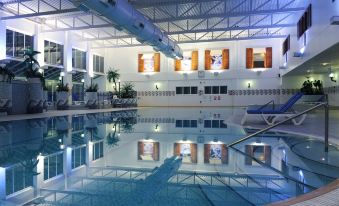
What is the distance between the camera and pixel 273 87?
95.9 ft

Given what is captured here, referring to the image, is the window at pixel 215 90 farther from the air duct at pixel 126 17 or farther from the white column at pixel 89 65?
the white column at pixel 89 65

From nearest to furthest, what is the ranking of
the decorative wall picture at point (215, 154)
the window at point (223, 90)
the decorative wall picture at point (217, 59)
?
the decorative wall picture at point (215, 154) → the decorative wall picture at point (217, 59) → the window at point (223, 90)

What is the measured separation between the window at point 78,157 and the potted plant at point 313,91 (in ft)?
62.3

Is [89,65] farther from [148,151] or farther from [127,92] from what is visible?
[148,151]

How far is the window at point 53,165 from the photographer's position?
3803 millimetres

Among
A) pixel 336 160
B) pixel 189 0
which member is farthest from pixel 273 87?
pixel 336 160

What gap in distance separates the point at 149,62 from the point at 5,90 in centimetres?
1943

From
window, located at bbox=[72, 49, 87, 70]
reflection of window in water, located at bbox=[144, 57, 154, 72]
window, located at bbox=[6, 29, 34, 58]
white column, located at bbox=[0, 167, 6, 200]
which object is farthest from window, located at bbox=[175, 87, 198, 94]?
white column, located at bbox=[0, 167, 6, 200]

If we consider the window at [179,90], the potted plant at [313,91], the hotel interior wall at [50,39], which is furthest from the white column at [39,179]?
the window at [179,90]

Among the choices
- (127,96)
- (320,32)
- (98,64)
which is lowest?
(127,96)

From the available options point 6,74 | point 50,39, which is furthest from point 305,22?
point 50,39

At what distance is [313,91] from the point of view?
22625mm

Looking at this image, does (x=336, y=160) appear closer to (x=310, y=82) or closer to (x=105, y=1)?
(x=105, y=1)

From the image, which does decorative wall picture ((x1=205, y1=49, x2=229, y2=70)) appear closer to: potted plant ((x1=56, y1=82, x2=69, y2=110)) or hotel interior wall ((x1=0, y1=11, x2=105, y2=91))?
hotel interior wall ((x1=0, y1=11, x2=105, y2=91))
